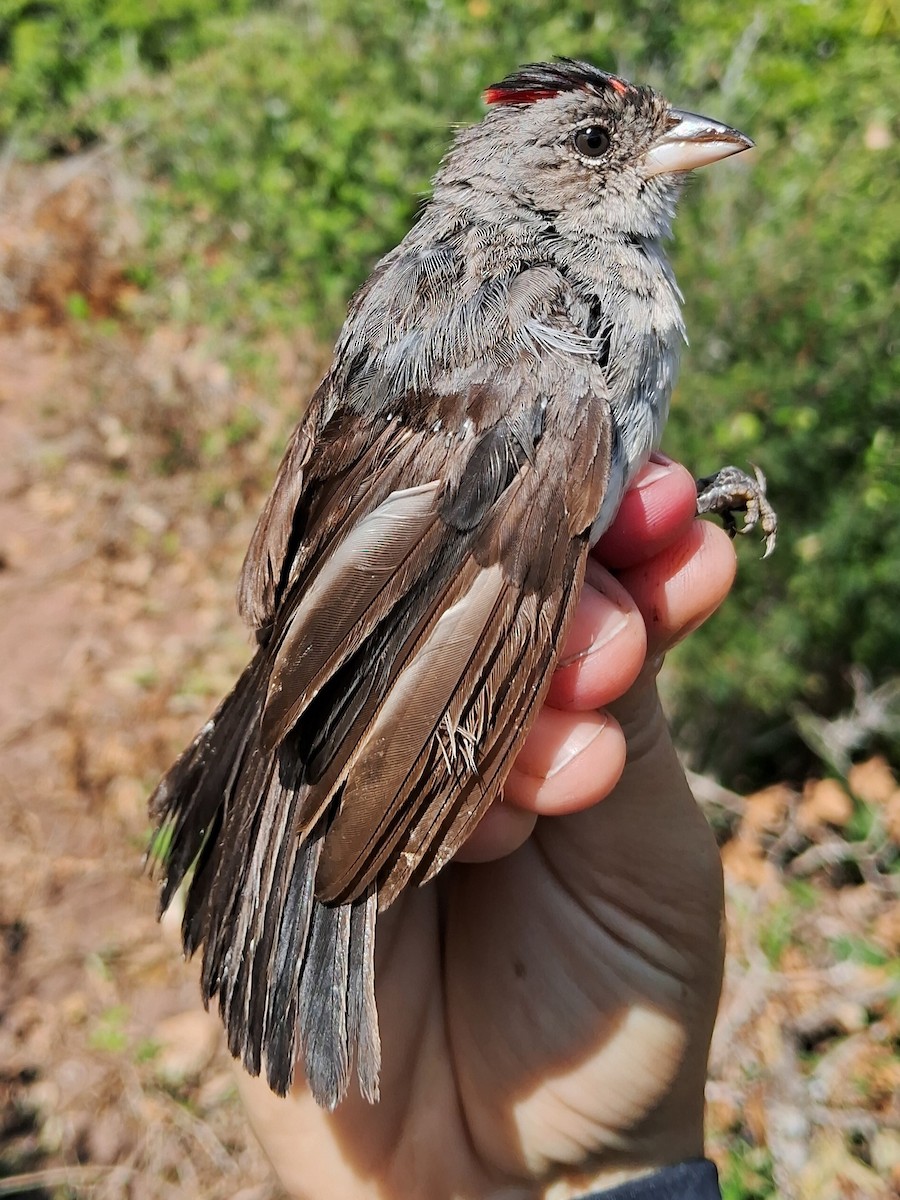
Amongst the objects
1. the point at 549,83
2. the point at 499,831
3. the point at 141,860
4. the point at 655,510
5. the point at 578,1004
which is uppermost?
the point at 549,83

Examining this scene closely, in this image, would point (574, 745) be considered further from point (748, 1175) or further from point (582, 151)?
point (748, 1175)

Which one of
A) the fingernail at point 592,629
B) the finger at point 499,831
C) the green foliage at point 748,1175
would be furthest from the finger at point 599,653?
the green foliage at point 748,1175

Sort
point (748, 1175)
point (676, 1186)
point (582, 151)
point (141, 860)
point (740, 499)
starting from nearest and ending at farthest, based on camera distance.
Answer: point (676, 1186) < point (582, 151) < point (740, 499) < point (748, 1175) < point (141, 860)

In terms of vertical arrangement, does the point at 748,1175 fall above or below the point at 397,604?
below

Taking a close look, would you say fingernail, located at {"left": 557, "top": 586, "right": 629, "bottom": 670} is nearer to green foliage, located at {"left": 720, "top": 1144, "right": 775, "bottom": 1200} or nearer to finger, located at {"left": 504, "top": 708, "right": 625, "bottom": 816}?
finger, located at {"left": 504, "top": 708, "right": 625, "bottom": 816}

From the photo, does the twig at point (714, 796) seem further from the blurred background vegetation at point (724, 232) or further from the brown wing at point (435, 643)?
the brown wing at point (435, 643)

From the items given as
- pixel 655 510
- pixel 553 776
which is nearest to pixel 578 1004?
pixel 553 776

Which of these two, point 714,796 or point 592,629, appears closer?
point 592,629
